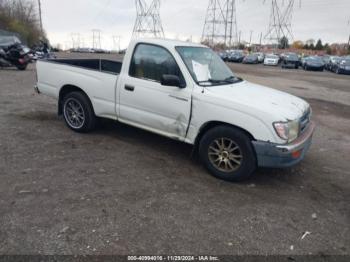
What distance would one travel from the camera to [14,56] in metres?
15.6

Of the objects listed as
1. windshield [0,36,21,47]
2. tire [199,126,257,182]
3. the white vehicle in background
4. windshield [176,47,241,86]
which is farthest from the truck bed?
the white vehicle in background

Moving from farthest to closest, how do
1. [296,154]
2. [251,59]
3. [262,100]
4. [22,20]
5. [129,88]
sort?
[22,20] < [251,59] < [129,88] < [262,100] < [296,154]

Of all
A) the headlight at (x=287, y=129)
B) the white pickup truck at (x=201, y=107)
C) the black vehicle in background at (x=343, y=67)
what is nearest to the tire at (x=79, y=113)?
the white pickup truck at (x=201, y=107)

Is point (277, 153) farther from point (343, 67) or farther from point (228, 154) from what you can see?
Result: point (343, 67)

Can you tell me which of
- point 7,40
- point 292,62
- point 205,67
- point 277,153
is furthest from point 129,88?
point 292,62

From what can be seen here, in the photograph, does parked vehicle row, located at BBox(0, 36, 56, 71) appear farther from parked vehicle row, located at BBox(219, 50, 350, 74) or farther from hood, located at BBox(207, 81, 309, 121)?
parked vehicle row, located at BBox(219, 50, 350, 74)

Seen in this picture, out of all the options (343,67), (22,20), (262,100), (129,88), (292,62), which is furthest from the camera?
(22,20)

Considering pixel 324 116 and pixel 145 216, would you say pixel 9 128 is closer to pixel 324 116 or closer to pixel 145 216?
pixel 145 216

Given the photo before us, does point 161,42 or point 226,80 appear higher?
point 161,42

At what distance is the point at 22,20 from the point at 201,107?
54.4 metres

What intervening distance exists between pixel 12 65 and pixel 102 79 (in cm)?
1310

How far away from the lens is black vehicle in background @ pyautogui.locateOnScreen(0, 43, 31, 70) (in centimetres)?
1535

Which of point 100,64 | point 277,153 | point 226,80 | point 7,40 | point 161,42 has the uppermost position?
point 7,40

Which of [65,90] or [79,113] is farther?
[65,90]
